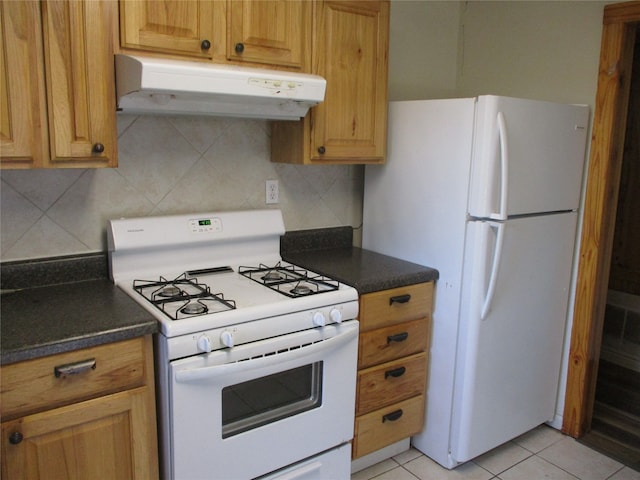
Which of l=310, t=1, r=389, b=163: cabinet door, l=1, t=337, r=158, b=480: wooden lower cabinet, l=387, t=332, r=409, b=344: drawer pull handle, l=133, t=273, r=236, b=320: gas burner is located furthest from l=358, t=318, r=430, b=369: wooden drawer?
l=1, t=337, r=158, b=480: wooden lower cabinet

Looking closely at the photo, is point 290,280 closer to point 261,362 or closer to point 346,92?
point 261,362

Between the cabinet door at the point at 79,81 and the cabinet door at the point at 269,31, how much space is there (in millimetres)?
432

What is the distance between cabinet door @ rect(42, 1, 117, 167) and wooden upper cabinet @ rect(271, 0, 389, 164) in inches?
30.6

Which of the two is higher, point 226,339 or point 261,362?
point 226,339

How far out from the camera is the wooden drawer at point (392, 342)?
86.6 inches

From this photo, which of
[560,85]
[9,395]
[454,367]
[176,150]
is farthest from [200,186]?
[560,85]

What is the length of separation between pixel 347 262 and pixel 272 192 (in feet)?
1.54

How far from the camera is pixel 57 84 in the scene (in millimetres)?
1646

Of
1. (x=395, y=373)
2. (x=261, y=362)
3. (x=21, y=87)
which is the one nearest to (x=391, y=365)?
(x=395, y=373)

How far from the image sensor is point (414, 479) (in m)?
2.36

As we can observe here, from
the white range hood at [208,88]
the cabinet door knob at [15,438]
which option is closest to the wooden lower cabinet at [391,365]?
the white range hood at [208,88]

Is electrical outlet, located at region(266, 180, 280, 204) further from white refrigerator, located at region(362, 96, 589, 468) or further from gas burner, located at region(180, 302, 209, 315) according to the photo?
gas burner, located at region(180, 302, 209, 315)

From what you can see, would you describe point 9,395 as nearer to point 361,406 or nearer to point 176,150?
point 176,150

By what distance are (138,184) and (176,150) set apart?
0.21m
